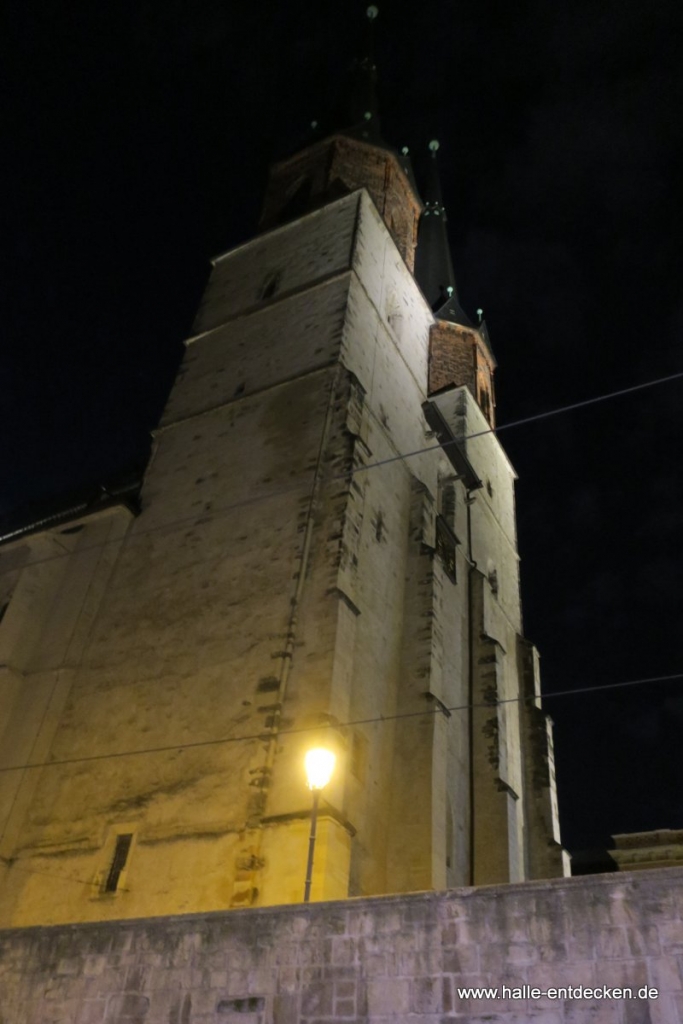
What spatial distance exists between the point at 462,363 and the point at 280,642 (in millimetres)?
17037

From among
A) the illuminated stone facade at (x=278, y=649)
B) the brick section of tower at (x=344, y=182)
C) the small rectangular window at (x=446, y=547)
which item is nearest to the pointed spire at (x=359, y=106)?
the brick section of tower at (x=344, y=182)

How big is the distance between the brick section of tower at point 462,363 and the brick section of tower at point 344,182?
4268mm

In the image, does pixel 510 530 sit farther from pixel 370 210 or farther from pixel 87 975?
pixel 87 975

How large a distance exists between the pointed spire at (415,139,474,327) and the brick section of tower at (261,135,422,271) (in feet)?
Result: 15.0

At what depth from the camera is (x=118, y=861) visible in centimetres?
1083

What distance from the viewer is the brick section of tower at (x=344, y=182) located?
21984 millimetres

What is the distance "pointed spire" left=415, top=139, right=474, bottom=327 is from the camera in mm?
27844

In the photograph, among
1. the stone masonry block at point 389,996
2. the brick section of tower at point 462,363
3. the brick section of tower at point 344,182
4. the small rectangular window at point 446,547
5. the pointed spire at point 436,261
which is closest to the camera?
the stone masonry block at point 389,996

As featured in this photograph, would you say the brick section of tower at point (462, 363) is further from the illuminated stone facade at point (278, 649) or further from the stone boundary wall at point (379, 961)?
the stone boundary wall at point (379, 961)

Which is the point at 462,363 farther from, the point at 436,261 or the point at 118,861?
the point at 118,861

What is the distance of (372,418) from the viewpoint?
15859 mm

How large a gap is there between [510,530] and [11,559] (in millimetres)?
13857

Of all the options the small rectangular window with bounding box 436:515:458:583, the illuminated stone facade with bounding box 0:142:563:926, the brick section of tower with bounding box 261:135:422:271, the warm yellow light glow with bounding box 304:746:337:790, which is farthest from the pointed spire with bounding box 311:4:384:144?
the warm yellow light glow with bounding box 304:746:337:790

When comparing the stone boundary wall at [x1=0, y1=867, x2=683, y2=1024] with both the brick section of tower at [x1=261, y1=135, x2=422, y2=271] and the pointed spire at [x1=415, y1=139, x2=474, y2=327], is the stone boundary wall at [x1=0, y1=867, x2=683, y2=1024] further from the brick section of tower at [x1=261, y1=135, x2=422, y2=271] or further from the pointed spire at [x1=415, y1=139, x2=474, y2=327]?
the pointed spire at [x1=415, y1=139, x2=474, y2=327]
